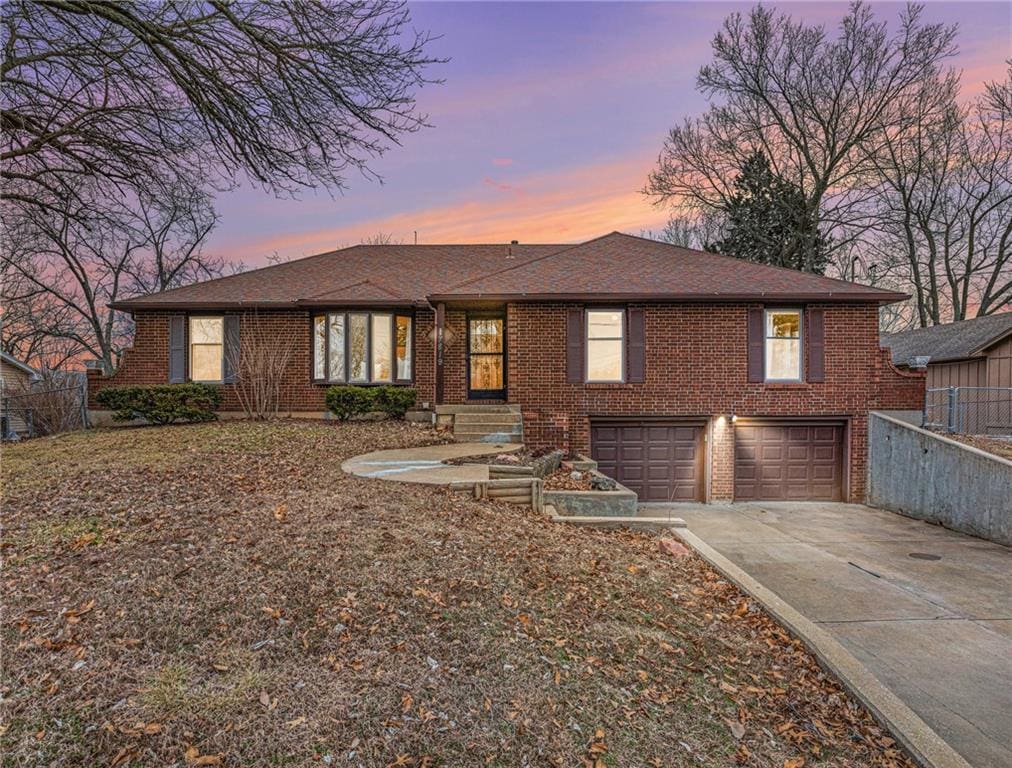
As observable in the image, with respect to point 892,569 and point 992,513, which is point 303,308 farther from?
point 992,513

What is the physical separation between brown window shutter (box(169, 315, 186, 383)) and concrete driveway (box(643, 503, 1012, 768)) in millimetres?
12449

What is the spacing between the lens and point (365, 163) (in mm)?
5648

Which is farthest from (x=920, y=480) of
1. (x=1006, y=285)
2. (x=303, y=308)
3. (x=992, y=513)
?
(x=1006, y=285)

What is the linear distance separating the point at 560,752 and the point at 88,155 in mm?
8009

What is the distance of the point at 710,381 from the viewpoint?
39.5 feet

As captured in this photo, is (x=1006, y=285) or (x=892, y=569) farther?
(x=1006, y=285)

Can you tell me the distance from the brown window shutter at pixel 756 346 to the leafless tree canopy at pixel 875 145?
14.4m

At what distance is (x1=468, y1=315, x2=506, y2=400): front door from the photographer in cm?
1354

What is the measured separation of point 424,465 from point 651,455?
609cm

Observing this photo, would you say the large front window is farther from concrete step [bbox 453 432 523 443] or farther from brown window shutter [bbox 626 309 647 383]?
brown window shutter [bbox 626 309 647 383]

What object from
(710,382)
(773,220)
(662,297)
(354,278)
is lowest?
(710,382)

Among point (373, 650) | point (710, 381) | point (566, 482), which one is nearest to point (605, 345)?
point (710, 381)

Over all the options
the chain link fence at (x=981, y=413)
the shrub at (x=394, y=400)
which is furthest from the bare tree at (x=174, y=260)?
the chain link fence at (x=981, y=413)

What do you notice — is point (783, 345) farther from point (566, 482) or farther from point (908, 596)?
point (908, 596)
